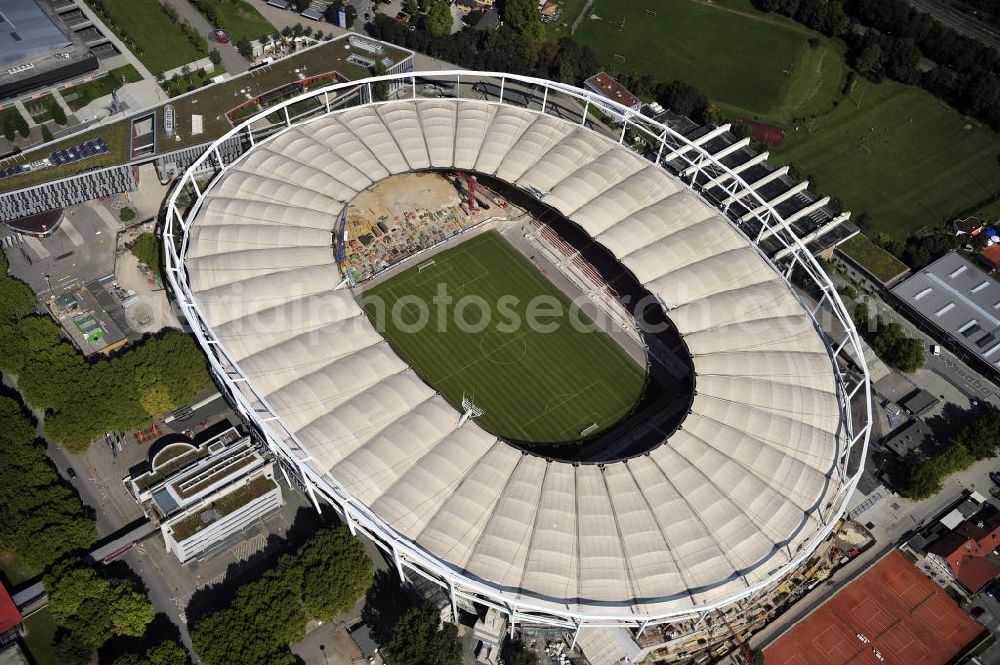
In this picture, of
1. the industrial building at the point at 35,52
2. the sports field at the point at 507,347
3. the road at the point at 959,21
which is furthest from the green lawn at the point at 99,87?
the road at the point at 959,21

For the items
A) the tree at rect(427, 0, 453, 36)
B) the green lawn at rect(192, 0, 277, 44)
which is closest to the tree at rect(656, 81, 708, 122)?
the tree at rect(427, 0, 453, 36)

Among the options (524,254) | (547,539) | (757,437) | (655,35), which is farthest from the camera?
(655,35)

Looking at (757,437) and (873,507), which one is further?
(873,507)

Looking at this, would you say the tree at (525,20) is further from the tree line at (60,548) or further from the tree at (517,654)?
the tree at (517,654)

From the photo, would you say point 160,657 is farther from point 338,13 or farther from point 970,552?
point 338,13

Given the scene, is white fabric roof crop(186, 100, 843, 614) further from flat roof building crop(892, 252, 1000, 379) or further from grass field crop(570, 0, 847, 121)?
grass field crop(570, 0, 847, 121)

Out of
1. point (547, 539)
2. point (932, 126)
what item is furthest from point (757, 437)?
point (932, 126)

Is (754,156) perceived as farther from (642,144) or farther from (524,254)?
(524,254)
